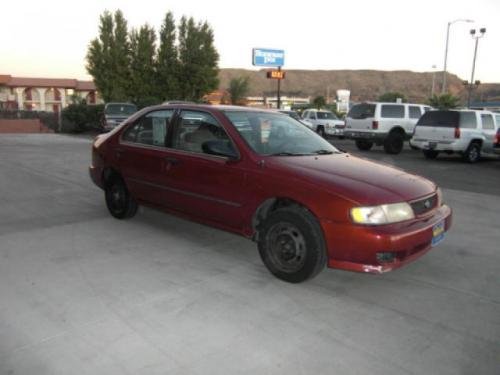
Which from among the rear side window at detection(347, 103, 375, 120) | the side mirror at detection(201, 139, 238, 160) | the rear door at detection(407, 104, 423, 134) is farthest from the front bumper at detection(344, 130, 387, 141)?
the side mirror at detection(201, 139, 238, 160)

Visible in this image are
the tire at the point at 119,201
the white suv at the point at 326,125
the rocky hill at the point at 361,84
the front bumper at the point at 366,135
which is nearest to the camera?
the tire at the point at 119,201

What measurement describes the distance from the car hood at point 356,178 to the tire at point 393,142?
1286 centimetres

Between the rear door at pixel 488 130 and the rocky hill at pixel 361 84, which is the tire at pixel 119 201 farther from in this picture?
the rocky hill at pixel 361 84

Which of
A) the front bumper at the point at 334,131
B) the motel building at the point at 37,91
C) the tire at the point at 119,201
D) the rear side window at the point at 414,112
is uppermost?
the motel building at the point at 37,91

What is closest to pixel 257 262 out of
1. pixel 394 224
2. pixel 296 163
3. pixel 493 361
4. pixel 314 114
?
pixel 296 163

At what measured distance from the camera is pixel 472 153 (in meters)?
14.2

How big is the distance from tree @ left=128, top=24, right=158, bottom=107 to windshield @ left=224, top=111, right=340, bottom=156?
127 feet

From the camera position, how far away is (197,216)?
485 centimetres

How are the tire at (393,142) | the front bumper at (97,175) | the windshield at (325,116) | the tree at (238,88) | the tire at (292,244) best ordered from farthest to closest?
the tree at (238,88)
the windshield at (325,116)
the tire at (393,142)
the front bumper at (97,175)
the tire at (292,244)

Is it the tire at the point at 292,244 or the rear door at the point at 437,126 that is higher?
the rear door at the point at 437,126

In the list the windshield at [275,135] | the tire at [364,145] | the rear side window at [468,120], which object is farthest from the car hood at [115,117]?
the windshield at [275,135]

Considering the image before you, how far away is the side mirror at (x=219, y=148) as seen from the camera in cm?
445

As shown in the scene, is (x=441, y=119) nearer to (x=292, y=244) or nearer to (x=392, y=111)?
(x=392, y=111)

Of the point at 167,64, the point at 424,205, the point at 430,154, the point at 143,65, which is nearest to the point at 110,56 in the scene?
the point at 143,65
